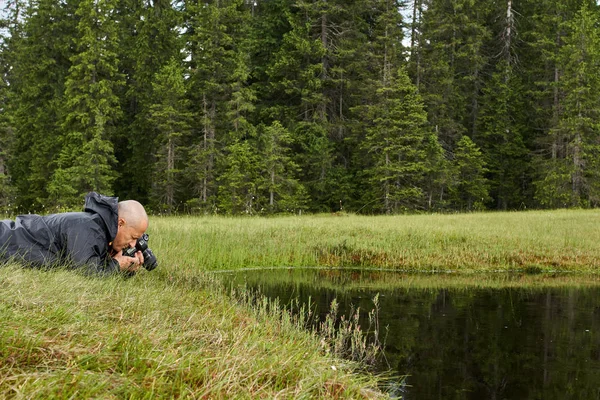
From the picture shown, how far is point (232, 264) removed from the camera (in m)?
12.3

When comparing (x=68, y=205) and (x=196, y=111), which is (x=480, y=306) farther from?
(x=196, y=111)

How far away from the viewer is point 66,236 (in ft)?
17.8

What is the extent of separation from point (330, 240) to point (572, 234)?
6.83 m

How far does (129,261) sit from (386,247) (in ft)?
28.4

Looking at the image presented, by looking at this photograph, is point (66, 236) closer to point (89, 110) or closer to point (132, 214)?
point (132, 214)

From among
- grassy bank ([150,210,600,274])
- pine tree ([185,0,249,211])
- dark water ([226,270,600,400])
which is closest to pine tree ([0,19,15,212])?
pine tree ([185,0,249,211])

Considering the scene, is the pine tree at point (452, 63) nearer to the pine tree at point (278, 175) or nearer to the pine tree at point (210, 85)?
the pine tree at point (278, 175)

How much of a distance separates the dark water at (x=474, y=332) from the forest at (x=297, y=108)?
17091mm

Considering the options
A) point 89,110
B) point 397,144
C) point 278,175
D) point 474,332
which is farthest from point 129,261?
point 89,110

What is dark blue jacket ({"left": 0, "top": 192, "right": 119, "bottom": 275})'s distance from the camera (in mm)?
5316

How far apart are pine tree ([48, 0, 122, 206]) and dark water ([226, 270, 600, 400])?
60.8 feet

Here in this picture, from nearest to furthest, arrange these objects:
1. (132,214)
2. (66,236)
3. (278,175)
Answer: (66,236), (132,214), (278,175)

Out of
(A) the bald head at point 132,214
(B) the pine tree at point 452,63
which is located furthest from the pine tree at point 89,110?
(A) the bald head at point 132,214

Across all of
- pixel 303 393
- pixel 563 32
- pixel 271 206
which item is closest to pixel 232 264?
pixel 303 393
